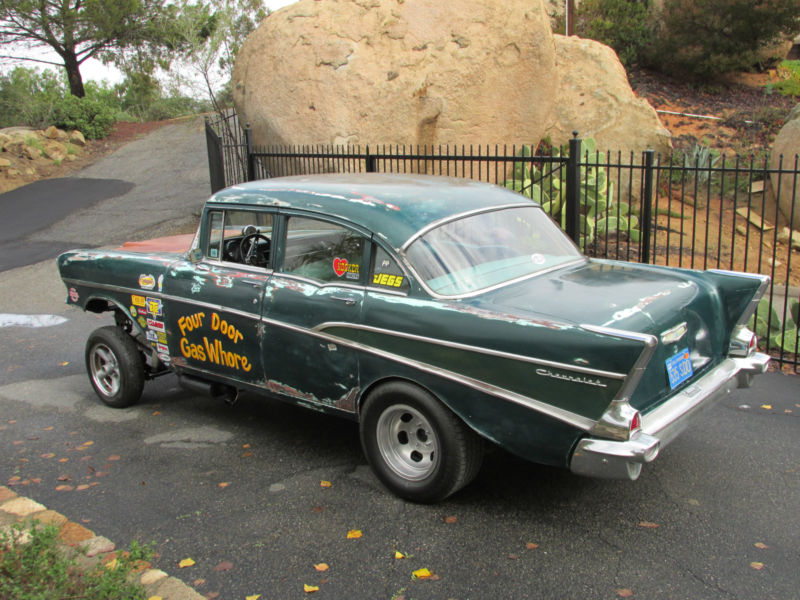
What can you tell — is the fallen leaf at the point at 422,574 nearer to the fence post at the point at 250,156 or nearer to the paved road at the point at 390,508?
the paved road at the point at 390,508

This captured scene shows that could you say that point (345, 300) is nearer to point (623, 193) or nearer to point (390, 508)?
point (390, 508)

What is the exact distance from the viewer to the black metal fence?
24.6 feet

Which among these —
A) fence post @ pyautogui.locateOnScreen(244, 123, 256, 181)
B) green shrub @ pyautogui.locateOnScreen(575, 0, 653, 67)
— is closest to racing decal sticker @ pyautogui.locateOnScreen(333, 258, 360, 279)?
fence post @ pyautogui.locateOnScreen(244, 123, 256, 181)

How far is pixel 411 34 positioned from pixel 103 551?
9316 millimetres

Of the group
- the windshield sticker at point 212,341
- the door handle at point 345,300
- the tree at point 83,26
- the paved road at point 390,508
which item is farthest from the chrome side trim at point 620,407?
the tree at point 83,26

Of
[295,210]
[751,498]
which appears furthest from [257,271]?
[751,498]

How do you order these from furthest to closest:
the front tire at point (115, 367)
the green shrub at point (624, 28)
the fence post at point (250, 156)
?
the green shrub at point (624, 28) < the fence post at point (250, 156) < the front tire at point (115, 367)

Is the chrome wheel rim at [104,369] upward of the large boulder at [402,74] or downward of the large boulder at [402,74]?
downward

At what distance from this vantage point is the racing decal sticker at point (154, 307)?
16.9 feet

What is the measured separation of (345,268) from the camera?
13.9 ft

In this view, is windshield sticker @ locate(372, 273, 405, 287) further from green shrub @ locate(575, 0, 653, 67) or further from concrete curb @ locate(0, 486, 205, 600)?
green shrub @ locate(575, 0, 653, 67)

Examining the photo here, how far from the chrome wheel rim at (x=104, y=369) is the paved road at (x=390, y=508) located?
180 mm

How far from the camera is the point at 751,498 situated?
4.02 metres

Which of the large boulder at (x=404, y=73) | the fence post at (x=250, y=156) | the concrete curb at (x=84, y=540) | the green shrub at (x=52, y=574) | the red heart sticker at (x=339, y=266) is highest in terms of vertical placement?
the large boulder at (x=404, y=73)
